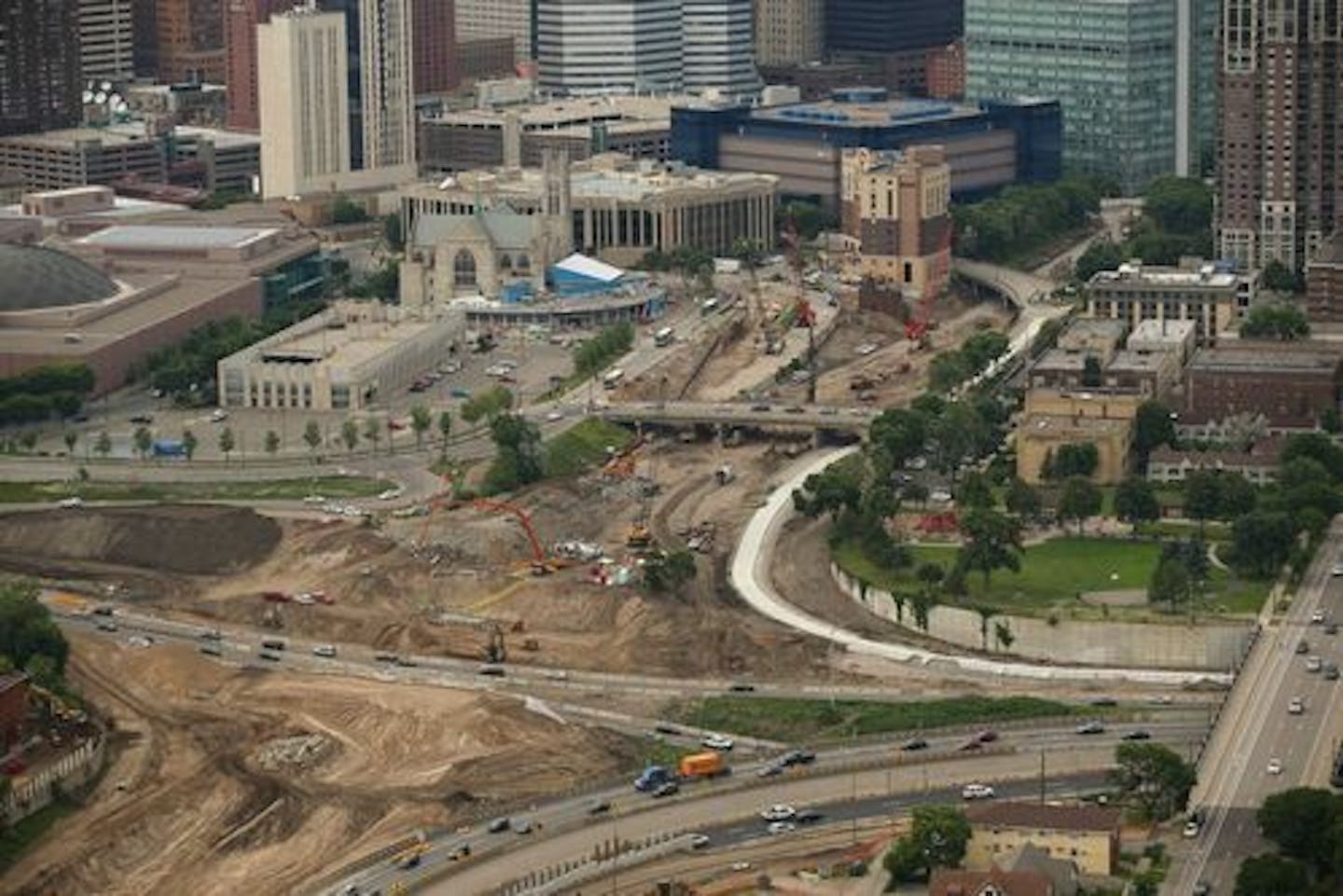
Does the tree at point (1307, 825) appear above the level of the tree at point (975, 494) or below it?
below

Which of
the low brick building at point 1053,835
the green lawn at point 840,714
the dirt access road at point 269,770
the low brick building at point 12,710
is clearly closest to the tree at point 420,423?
the dirt access road at point 269,770

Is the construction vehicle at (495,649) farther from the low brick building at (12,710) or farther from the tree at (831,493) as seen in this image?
the low brick building at (12,710)

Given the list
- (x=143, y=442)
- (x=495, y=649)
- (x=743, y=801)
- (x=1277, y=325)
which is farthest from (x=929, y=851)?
(x=1277, y=325)

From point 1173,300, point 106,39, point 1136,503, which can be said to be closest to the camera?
point 1136,503

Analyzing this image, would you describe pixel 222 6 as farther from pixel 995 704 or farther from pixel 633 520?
pixel 995 704

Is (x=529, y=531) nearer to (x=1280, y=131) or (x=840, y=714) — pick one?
(x=840, y=714)

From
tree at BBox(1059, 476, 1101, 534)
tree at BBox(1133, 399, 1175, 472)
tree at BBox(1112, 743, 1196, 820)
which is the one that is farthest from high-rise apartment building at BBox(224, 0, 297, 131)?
tree at BBox(1112, 743, 1196, 820)
